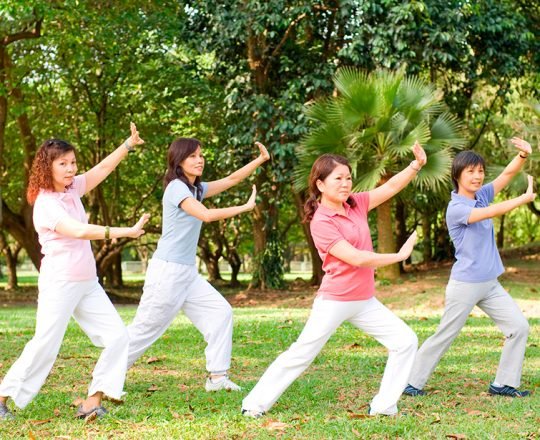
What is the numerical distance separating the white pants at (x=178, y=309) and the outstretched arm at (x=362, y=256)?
172 centimetres

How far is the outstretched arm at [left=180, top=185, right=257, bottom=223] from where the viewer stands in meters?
5.99

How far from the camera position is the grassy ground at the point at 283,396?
5238mm

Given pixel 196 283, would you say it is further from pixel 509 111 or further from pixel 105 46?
pixel 509 111

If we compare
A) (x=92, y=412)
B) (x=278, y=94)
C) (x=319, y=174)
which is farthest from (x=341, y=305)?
(x=278, y=94)

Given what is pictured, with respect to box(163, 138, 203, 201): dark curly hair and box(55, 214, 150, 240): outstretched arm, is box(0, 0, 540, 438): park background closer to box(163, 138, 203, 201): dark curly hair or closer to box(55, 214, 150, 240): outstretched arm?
box(163, 138, 203, 201): dark curly hair

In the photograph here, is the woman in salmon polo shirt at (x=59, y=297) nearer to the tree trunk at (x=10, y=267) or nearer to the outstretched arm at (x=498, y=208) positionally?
the outstretched arm at (x=498, y=208)

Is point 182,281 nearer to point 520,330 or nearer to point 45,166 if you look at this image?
point 45,166

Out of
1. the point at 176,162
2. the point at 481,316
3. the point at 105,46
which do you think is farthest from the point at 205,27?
A: the point at 176,162

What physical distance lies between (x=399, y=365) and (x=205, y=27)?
14561 millimetres

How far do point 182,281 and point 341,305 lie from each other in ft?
5.40

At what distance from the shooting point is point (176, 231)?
6.54m

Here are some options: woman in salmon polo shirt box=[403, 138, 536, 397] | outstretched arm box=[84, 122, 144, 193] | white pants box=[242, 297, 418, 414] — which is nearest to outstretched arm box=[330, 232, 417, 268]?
white pants box=[242, 297, 418, 414]

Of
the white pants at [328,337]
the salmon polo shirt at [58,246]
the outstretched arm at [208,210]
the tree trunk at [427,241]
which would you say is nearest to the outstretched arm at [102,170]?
the salmon polo shirt at [58,246]

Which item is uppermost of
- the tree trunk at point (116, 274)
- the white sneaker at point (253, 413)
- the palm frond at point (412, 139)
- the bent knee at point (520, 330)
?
the palm frond at point (412, 139)
